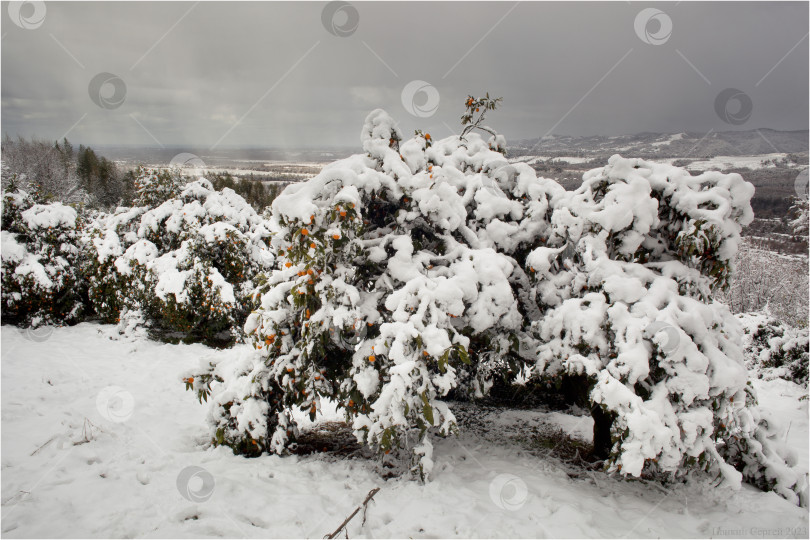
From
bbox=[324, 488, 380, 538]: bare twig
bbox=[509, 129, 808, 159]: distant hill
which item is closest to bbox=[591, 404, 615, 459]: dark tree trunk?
bbox=[324, 488, 380, 538]: bare twig

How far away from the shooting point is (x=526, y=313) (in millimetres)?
5320

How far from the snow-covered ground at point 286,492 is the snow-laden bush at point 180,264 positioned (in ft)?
10.7

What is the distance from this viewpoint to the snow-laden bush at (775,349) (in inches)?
372

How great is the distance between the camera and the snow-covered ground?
362 cm

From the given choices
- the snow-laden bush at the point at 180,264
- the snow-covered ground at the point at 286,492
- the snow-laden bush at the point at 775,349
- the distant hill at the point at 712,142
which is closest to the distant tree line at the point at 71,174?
the snow-laden bush at the point at 180,264

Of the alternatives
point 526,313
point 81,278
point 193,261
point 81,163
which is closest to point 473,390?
point 526,313

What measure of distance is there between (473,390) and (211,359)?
3.63 m

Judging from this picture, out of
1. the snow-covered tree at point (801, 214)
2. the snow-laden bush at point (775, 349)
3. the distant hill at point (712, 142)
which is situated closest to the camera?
the snow-laden bush at point (775, 349)

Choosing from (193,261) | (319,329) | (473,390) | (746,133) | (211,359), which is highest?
(746,133)

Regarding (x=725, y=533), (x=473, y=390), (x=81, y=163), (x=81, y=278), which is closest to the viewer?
(x=725, y=533)

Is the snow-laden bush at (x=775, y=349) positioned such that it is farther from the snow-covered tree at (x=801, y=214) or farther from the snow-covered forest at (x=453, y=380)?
the snow-covered forest at (x=453, y=380)

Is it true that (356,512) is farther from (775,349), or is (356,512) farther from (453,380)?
(775,349)

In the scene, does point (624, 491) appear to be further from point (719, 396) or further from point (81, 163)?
point (81, 163)

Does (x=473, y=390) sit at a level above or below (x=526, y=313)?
below
